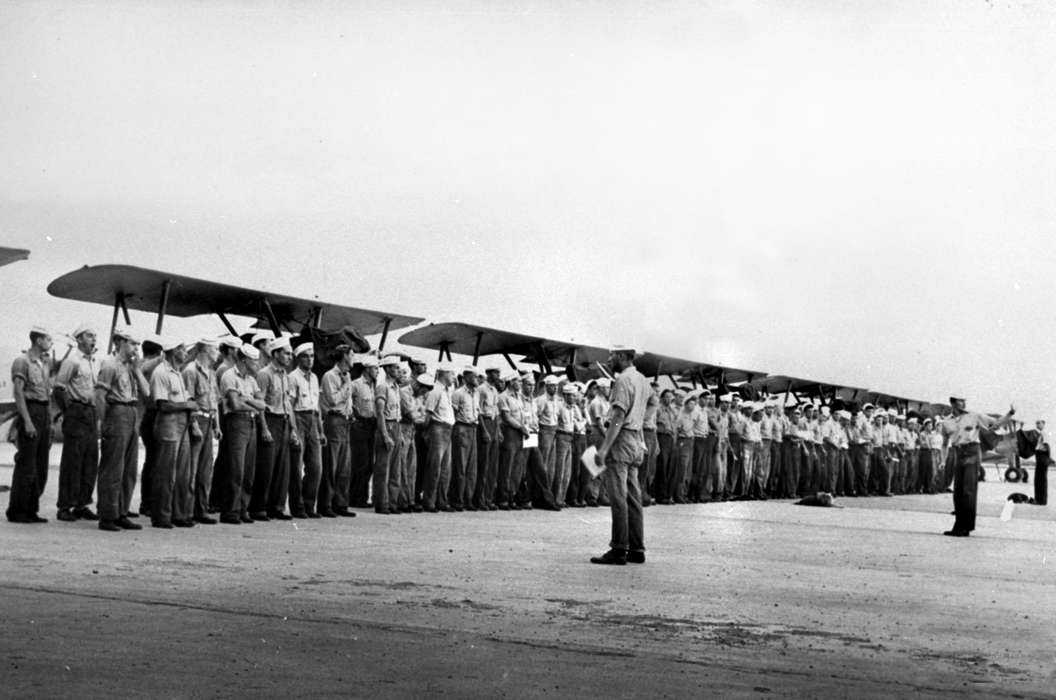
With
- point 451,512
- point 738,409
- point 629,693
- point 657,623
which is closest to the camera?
point 629,693

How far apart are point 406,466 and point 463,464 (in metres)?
1.11

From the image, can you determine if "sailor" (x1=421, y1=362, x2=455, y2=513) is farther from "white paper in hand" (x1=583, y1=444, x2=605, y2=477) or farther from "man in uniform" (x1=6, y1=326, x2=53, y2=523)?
"white paper in hand" (x1=583, y1=444, x2=605, y2=477)

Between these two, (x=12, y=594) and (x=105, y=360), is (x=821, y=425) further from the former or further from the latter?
(x=12, y=594)

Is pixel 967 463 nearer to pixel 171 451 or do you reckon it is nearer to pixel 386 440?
pixel 386 440

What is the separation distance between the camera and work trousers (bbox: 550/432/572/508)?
19422 mm

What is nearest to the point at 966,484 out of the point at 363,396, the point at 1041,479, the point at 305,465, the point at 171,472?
the point at 363,396

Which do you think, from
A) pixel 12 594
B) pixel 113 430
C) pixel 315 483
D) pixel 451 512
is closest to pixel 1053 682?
pixel 12 594

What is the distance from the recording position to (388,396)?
51.9 feet

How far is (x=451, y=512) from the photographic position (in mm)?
16906

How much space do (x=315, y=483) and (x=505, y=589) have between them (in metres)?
6.61

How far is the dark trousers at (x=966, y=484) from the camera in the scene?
15.4 m

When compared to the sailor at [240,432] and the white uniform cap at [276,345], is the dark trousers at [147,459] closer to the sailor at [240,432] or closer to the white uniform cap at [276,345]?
the sailor at [240,432]

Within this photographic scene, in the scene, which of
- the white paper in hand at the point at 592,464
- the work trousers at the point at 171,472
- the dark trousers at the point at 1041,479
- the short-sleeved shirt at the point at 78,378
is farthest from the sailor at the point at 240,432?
the dark trousers at the point at 1041,479

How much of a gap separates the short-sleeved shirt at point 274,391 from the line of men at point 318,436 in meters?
0.02
